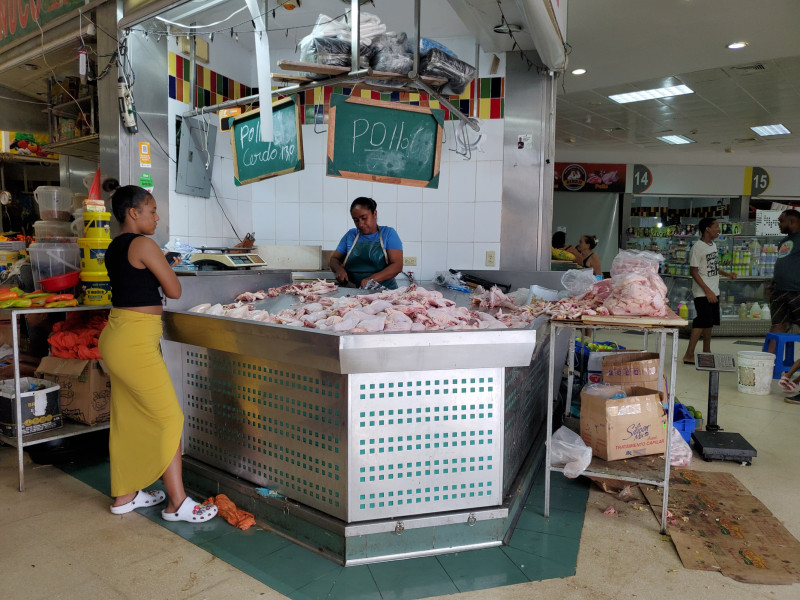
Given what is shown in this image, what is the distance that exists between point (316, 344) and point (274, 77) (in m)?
1.87

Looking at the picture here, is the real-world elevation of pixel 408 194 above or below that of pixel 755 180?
below

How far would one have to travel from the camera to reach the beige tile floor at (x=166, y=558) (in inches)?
89.0

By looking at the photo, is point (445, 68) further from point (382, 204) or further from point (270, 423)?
point (382, 204)

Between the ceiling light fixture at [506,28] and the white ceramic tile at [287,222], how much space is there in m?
2.58

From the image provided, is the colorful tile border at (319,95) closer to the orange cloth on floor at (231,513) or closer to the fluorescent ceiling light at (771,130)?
the orange cloth on floor at (231,513)

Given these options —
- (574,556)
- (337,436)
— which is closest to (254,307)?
(337,436)

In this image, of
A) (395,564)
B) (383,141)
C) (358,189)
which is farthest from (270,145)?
(395,564)

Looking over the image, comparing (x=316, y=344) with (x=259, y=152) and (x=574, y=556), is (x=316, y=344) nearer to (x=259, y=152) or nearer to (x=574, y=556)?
(x=574, y=556)

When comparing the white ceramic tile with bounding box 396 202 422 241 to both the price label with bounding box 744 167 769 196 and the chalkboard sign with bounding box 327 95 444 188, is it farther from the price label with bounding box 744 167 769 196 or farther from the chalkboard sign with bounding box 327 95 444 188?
the price label with bounding box 744 167 769 196

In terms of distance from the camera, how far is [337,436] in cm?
247

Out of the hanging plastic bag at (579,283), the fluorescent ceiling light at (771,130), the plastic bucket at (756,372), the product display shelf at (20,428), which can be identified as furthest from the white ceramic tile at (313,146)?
the fluorescent ceiling light at (771,130)

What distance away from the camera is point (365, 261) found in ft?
15.1

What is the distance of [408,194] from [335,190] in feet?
2.53

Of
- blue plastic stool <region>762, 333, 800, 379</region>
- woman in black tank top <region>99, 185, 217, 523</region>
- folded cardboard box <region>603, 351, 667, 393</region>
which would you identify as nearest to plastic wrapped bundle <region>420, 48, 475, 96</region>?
woman in black tank top <region>99, 185, 217, 523</region>
